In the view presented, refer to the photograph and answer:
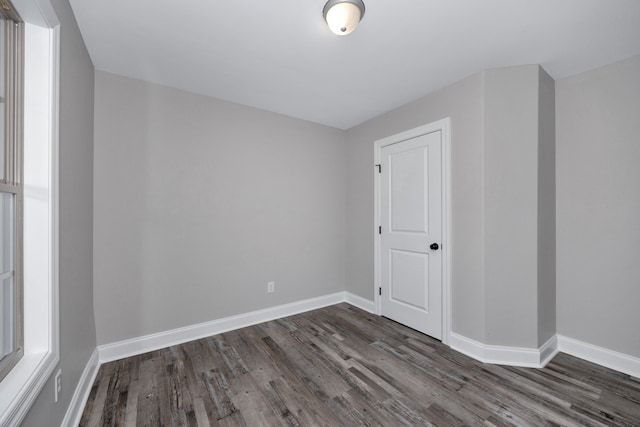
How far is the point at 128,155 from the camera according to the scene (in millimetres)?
2336

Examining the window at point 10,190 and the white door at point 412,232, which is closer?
the window at point 10,190

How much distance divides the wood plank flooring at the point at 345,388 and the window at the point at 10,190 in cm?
82

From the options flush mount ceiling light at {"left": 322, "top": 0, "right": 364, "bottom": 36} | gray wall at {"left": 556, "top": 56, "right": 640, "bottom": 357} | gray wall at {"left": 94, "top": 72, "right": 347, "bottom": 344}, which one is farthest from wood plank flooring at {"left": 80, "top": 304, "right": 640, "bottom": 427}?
flush mount ceiling light at {"left": 322, "top": 0, "right": 364, "bottom": 36}

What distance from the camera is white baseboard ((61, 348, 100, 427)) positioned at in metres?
1.50

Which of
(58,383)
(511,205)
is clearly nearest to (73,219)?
(58,383)

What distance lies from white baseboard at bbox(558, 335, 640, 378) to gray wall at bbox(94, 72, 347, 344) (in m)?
2.41

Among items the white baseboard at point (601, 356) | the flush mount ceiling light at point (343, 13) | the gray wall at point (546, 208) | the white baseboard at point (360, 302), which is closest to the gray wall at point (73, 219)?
the flush mount ceiling light at point (343, 13)

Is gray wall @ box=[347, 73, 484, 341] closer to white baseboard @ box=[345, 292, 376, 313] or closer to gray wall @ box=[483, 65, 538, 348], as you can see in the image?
gray wall @ box=[483, 65, 538, 348]

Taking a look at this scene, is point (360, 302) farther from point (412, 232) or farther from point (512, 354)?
point (512, 354)

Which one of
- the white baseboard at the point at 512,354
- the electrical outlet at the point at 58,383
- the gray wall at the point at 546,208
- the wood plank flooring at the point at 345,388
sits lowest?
the wood plank flooring at the point at 345,388

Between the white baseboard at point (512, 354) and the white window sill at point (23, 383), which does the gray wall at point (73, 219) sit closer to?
the white window sill at point (23, 383)

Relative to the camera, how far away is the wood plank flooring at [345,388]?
1.62 metres

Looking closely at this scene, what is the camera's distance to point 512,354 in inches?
86.8

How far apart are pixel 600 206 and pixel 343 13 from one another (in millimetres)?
2500
